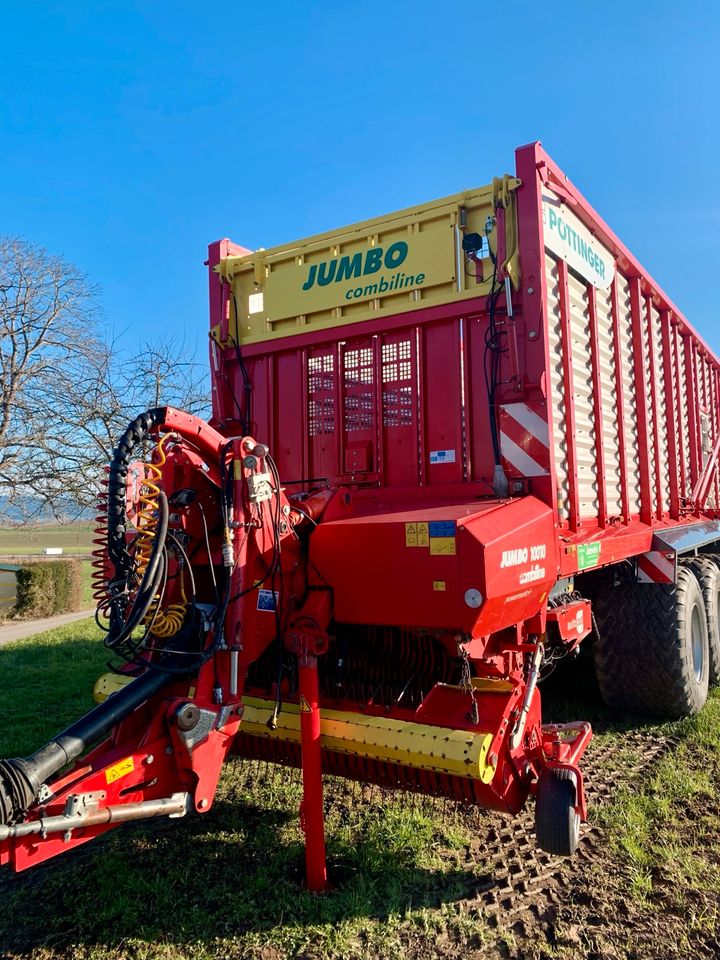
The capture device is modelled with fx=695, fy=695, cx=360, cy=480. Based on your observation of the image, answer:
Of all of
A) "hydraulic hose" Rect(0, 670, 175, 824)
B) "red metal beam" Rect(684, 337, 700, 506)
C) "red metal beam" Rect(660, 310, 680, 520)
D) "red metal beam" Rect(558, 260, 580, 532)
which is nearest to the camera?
"hydraulic hose" Rect(0, 670, 175, 824)

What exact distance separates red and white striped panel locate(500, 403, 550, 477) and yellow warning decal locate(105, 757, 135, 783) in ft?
6.81

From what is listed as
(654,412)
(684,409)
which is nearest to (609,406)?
(654,412)

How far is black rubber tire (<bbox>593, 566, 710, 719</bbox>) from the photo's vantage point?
465 centimetres

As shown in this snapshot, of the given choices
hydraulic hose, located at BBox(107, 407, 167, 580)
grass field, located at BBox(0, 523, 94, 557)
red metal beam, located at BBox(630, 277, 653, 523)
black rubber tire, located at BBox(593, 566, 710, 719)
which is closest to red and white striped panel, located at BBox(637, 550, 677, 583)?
black rubber tire, located at BBox(593, 566, 710, 719)

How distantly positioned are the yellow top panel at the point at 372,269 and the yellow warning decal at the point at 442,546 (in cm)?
151

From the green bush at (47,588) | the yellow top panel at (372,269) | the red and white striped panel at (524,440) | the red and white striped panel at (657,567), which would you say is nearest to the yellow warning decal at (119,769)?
the red and white striped panel at (524,440)

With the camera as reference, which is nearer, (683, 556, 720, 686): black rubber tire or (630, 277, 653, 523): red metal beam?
(630, 277, 653, 523): red metal beam

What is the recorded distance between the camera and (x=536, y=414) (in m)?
3.31

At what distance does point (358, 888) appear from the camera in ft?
9.46

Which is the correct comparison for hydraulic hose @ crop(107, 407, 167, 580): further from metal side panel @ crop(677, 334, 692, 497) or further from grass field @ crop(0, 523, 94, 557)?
grass field @ crop(0, 523, 94, 557)

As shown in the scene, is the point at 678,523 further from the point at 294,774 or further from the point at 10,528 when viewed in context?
the point at 10,528

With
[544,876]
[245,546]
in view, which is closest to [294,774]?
[544,876]

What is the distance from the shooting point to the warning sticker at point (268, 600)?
2.95 m

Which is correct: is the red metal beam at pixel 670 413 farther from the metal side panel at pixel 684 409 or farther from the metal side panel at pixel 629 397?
the metal side panel at pixel 629 397
